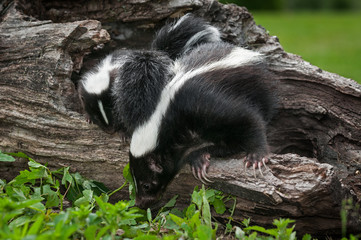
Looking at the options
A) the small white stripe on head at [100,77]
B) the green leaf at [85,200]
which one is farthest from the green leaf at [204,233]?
the small white stripe on head at [100,77]

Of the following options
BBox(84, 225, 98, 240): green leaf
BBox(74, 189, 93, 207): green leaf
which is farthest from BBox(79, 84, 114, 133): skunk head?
BBox(84, 225, 98, 240): green leaf

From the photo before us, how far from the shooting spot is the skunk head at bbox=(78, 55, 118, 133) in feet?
15.7

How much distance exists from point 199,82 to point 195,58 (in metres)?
0.39

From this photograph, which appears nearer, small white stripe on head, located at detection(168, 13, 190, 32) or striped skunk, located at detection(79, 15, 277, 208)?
striped skunk, located at detection(79, 15, 277, 208)

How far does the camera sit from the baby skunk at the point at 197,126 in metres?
3.84

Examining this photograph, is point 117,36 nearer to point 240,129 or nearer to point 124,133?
point 124,133

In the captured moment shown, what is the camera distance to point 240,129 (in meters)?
3.99

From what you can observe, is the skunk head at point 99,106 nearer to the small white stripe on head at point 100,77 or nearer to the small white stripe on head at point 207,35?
the small white stripe on head at point 100,77

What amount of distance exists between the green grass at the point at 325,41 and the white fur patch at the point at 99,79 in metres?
5.27

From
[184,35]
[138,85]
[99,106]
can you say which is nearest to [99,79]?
[99,106]

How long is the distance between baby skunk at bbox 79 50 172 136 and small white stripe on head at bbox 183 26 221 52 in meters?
0.37

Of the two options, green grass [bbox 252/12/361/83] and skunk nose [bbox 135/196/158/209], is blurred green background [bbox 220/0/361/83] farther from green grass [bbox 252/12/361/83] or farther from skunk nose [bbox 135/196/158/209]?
skunk nose [bbox 135/196/158/209]

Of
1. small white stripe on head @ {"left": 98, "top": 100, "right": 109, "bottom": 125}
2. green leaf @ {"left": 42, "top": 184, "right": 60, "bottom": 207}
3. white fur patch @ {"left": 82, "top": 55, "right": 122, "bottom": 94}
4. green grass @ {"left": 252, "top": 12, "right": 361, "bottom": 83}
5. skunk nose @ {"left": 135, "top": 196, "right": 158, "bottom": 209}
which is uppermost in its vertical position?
green grass @ {"left": 252, "top": 12, "right": 361, "bottom": 83}

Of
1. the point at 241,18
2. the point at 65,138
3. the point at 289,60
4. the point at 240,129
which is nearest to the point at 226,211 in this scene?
the point at 240,129
